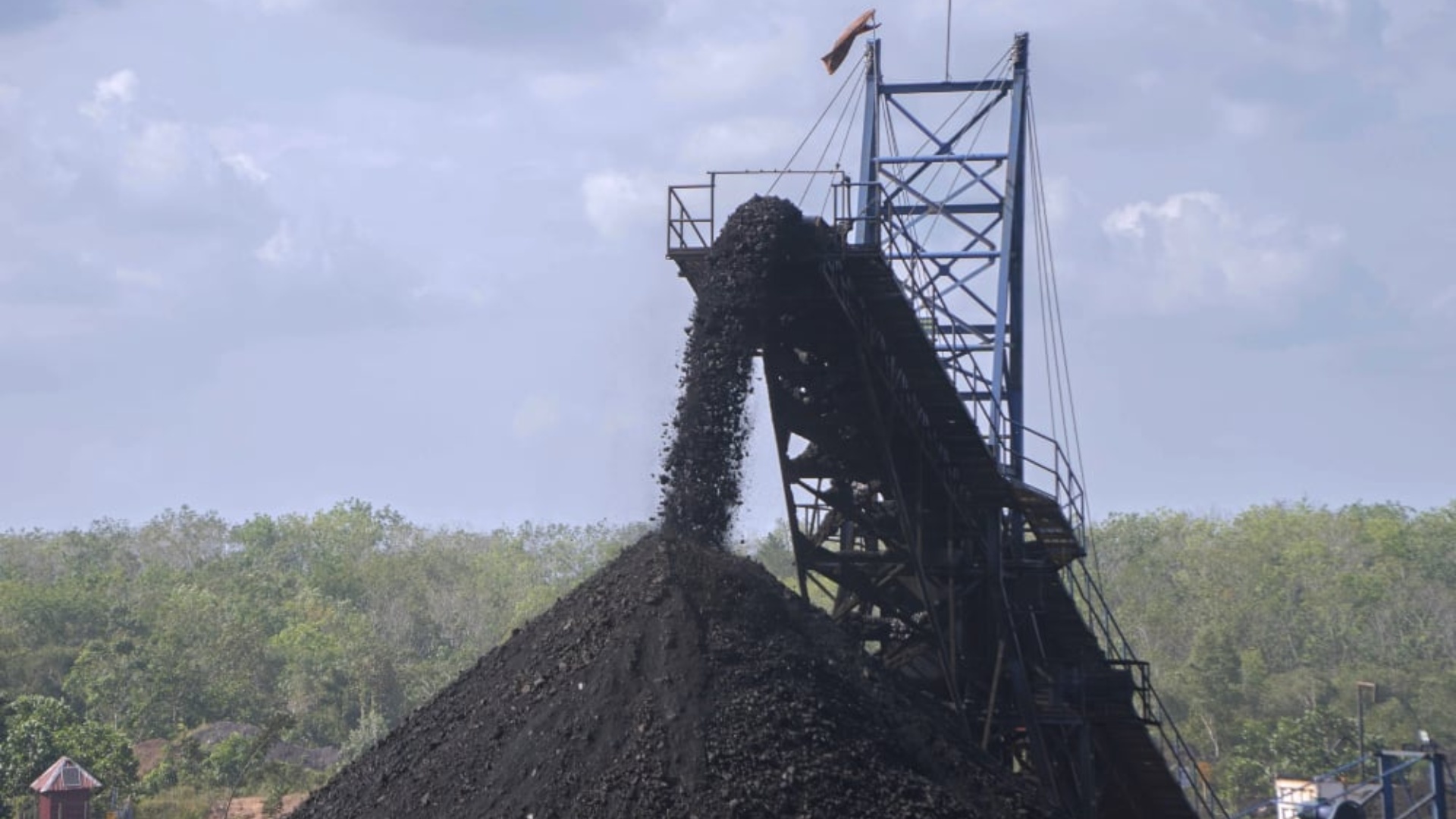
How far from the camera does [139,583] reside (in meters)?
71.4

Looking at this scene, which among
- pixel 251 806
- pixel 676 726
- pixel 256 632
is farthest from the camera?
pixel 256 632

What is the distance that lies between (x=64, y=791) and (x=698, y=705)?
25.8 m

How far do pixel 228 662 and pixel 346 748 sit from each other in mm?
11004

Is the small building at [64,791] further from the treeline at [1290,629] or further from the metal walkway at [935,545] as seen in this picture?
the treeline at [1290,629]

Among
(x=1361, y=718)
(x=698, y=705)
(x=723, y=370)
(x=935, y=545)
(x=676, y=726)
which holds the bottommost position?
(x=676, y=726)

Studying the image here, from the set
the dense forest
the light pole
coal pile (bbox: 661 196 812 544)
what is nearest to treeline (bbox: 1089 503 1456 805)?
the dense forest

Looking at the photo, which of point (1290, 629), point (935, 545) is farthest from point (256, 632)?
point (935, 545)

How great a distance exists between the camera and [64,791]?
33.8m

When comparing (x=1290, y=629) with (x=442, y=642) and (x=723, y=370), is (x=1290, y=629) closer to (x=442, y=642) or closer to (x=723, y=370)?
(x=442, y=642)

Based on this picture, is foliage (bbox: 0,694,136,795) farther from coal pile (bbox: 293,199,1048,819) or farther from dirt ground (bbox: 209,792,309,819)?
coal pile (bbox: 293,199,1048,819)

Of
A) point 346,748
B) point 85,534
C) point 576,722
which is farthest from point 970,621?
point 85,534

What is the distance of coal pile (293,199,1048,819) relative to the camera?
12.0m

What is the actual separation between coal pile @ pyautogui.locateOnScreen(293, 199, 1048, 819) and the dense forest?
980 inches

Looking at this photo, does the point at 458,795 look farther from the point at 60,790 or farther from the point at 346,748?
the point at 346,748
